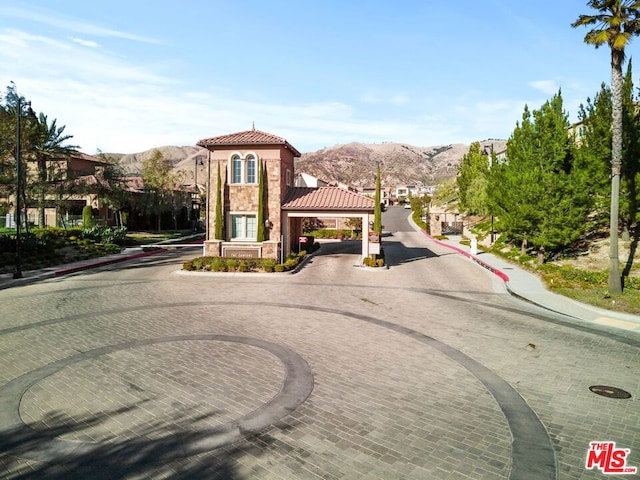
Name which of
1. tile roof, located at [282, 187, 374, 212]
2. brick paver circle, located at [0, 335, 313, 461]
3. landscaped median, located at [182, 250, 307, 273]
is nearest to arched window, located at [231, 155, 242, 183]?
tile roof, located at [282, 187, 374, 212]

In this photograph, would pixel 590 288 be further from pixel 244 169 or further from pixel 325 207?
pixel 244 169

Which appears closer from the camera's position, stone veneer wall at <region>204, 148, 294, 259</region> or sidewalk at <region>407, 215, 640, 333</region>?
sidewalk at <region>407, 215, 640, 333</region>

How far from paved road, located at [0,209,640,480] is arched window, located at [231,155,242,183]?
1271 centimetres

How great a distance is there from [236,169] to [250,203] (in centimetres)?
249

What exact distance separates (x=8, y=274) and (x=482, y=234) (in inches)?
1625

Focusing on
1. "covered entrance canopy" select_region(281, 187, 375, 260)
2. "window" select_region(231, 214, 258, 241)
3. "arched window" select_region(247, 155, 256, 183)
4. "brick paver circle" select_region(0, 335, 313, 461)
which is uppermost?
"arched window" select_region(247, 155, 256, 183)

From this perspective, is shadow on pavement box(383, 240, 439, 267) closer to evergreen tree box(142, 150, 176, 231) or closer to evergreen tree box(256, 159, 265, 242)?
evergreen tree box(256, 159, 265, 242)

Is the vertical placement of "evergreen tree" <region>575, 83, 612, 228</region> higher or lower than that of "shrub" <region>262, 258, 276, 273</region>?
higher

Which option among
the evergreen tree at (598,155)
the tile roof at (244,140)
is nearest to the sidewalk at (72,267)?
the tile roof at (244,140)

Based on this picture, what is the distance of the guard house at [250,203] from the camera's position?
27.0 m

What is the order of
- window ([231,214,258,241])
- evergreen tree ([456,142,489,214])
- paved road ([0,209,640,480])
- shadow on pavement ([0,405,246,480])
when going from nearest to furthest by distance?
shadow on pavement ([0,405,246,480]), paved road ([0,209,640,480]), window ([231,214,258,241]), evergreen tree ([456,142,489,214])

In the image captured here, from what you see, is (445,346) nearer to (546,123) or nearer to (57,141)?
(546,123)

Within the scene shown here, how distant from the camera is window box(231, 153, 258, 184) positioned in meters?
27.2

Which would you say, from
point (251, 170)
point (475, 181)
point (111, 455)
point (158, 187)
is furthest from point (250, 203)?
point (158, 187)
